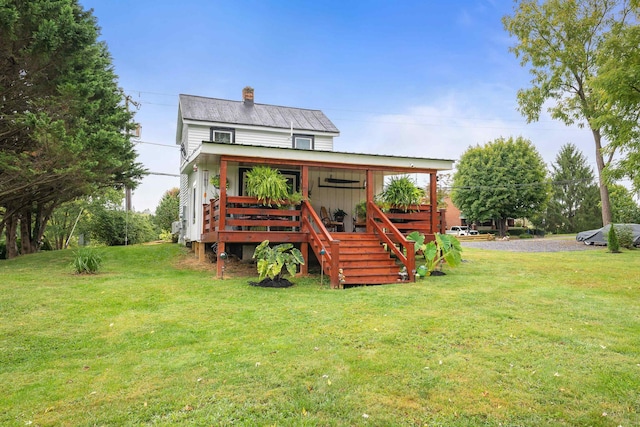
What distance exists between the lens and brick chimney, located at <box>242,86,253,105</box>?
17.4m

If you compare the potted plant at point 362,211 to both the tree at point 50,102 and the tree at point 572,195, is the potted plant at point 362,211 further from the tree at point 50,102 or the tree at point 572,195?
the tree at point 572,195

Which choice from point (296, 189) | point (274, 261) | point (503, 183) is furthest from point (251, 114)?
point (503, 183)

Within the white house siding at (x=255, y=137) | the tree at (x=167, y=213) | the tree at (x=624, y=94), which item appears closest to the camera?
the tree at (x=624, y=94)

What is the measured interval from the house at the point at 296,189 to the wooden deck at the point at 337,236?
0.09 ft

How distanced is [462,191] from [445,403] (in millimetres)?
35356

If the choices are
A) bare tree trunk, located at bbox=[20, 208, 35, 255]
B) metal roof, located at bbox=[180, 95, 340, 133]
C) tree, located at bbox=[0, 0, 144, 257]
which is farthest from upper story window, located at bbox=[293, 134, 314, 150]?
bare tree trunk, located at bbox=[20, 208, 35, 255]

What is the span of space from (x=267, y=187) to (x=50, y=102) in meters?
6.68

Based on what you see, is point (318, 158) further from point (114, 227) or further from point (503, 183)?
point (503, 183)

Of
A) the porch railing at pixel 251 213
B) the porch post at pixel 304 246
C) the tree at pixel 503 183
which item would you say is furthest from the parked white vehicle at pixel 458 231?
the porch railing at pixel 251 213

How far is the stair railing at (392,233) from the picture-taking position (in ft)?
31.0

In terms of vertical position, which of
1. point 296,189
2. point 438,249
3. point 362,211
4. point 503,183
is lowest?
point 438,249

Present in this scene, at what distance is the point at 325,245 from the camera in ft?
32.7

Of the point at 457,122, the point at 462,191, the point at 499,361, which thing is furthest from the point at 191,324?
the point at 462,191

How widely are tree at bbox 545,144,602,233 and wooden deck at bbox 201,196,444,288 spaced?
34.8 metres
